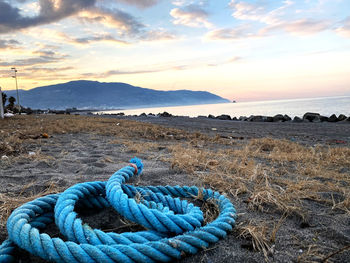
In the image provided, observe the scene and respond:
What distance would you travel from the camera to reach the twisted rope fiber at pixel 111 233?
1.11 meters

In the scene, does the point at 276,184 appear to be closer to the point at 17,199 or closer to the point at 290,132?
the point at 17,199

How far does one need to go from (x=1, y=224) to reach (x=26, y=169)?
1.49 m

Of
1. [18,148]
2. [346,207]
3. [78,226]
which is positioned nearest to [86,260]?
[78,226]

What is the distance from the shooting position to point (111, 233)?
1.27 m

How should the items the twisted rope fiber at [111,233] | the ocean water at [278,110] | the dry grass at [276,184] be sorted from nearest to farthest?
the twisted rope fiber at [111,233] → the dry grass at [276,184] → the ocean water at [278,110]

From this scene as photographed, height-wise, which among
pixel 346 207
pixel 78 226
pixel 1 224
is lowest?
pixel 346 207

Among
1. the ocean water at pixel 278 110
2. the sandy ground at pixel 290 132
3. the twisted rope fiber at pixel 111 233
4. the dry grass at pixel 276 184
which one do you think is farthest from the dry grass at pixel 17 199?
the ocean water at pixel 278 110

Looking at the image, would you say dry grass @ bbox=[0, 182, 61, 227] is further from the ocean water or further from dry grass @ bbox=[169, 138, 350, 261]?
the ocean water

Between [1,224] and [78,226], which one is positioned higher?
[78,226]

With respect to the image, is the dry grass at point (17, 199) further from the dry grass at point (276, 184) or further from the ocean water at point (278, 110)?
the ocean water at point (278, 110)

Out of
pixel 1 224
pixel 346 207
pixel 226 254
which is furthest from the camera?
pixel 346 207

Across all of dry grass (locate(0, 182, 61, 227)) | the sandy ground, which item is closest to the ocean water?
the sandy ground

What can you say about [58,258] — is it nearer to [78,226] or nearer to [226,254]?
[78,226]

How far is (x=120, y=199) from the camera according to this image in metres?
1.49
